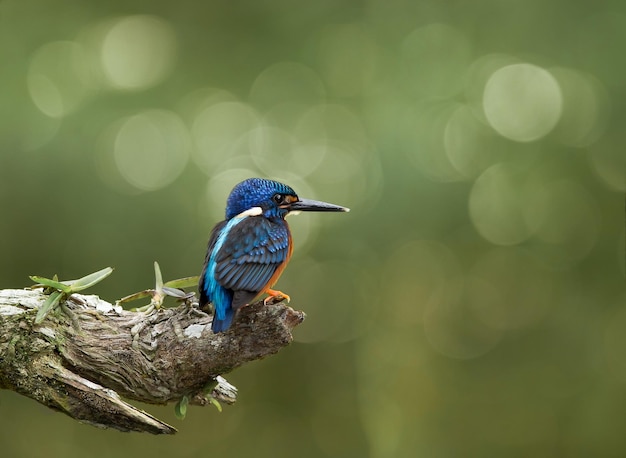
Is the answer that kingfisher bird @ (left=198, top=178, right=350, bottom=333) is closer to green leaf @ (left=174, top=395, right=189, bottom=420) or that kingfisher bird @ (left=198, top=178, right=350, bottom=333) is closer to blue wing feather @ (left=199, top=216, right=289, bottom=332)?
blue wing feather @ (left=199, top=216, right=289, bottom=332)

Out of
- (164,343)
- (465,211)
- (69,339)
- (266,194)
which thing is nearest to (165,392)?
(164,343)

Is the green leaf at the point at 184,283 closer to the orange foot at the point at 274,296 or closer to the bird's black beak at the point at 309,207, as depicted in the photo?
the orange foot at the point at 274,296

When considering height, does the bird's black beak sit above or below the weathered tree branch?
above

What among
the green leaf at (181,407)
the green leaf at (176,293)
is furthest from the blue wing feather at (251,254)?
the green leaf at (181,407)

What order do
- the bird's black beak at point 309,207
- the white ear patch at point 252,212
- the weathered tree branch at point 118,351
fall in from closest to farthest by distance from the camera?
the weathered tree branch at point 118,351, the white ear patch at point 252,212, the bird's black beak at point 309,207

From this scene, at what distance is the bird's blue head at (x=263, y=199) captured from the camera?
3033 mm

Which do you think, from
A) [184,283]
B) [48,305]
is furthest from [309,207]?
[48,305]

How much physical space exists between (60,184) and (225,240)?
3.57 m

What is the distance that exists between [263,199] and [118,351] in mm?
809

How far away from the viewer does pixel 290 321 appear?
245 cm

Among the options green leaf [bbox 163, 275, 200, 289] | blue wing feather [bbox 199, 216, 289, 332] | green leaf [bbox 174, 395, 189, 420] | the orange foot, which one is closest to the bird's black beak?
blue wing feather [bbox 199, 216, 289, 332]

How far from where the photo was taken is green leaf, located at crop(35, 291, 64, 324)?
2.50 m

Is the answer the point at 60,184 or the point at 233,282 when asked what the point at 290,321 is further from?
the point at 60,184

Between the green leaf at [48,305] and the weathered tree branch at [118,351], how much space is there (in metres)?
0.04
